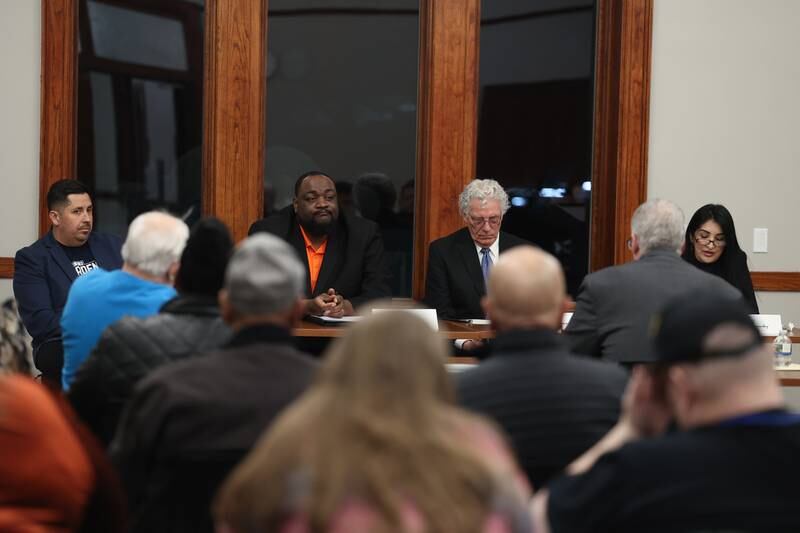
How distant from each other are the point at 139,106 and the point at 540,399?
3.93 meters

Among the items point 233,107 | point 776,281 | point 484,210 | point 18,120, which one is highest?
point 233,107

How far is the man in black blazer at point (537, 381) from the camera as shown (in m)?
2.28

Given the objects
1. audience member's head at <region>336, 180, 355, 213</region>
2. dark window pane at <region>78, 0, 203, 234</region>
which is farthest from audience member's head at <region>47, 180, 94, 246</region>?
audience member's head at <region>336, 180, 355, 213</region>

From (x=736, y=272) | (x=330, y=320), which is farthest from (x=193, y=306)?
(x=736, y=272)

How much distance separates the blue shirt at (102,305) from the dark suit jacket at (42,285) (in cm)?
188

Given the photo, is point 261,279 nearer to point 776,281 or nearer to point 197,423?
point 197,423

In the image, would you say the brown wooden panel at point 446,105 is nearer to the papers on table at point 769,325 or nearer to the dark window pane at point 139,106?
the dark window pane at point 139,106

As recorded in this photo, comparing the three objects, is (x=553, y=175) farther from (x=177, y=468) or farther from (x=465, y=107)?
(x=177, y=468)

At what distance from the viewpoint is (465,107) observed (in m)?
5.89

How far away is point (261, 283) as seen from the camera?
2234 mm

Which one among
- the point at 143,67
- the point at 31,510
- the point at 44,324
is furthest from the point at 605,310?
the point at 143,67

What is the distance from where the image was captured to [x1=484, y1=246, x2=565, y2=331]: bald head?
2365mm

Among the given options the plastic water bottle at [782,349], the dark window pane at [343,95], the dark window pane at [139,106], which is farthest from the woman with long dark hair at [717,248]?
the dark window pane at [139,106]

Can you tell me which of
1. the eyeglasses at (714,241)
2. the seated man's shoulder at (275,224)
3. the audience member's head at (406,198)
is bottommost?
the eyeglasses at (714,241)
